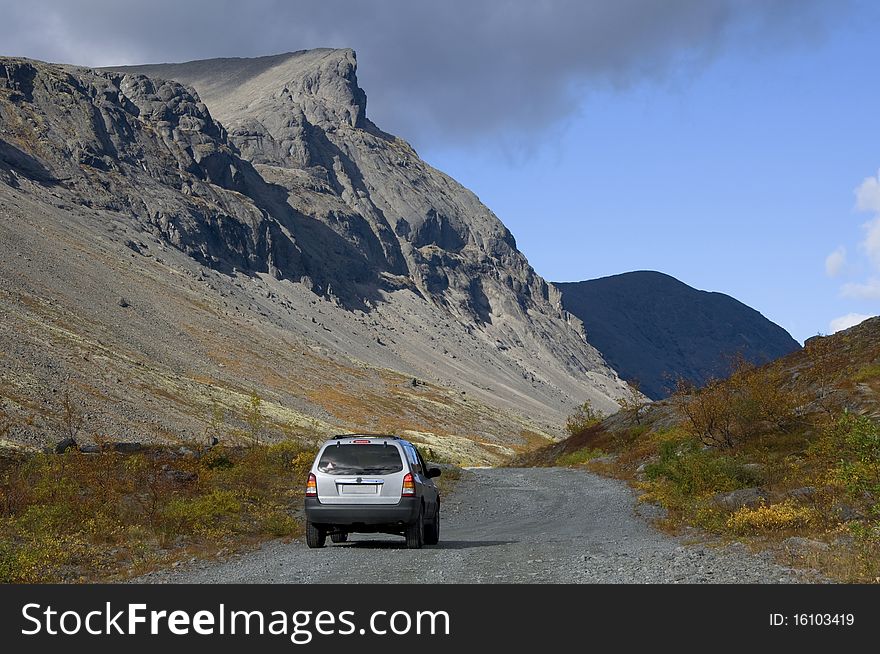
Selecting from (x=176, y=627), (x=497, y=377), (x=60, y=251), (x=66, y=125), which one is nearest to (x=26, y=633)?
(x=176, y=627)

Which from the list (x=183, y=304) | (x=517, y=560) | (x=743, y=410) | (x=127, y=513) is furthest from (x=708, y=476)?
(x=183, y=304)

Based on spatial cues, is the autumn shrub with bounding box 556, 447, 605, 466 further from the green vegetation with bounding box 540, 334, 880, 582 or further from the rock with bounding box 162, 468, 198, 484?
the rock with bounding box 162, 468, 198, 484

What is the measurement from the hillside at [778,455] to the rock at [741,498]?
0.05 meters

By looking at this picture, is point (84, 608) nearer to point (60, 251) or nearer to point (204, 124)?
point (60, 251)

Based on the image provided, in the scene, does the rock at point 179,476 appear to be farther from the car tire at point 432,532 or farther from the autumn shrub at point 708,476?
the autumn shrub at point 708,476

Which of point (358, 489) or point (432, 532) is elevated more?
point (358, 489)

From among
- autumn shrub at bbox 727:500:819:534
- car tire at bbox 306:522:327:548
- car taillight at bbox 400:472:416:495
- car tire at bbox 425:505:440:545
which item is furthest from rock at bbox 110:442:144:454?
autumn shrub at bbox 727:500:819:534

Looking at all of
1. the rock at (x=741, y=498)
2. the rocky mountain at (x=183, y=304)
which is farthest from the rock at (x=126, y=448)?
the rock at (x=741, y=498)

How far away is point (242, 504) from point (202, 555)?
302 inches

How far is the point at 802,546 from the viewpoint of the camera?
13211mm

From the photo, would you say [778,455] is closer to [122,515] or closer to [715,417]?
[715,417]

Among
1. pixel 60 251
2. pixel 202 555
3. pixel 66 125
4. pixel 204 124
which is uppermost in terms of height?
pixel 204 124

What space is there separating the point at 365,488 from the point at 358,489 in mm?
131

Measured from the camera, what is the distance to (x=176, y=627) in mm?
8602
